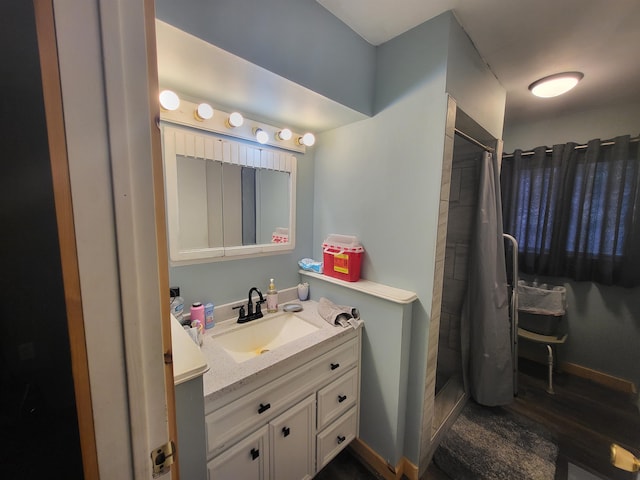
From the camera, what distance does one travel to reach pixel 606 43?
131cm

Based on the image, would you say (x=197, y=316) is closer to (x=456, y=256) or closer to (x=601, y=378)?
(x=456, y=256)

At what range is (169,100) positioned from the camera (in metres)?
1.09

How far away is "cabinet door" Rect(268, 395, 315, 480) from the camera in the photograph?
1.10 metres

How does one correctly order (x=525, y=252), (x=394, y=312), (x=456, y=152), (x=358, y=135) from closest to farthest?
(x=394, y=312), (x=358, y=135), (x=456, y=152), (x=525, y=252)

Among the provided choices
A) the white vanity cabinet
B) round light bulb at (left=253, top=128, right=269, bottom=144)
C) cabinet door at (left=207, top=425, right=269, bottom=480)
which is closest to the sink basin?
the white vanity cabinet

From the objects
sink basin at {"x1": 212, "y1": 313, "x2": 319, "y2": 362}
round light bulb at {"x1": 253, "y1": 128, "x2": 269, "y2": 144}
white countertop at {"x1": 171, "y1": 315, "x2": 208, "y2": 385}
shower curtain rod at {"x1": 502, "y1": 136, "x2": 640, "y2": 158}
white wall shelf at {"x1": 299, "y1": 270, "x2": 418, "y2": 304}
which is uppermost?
shower curtain rod at {"x1": 502, "y1": 136, "x2": 640, "y2": 158}

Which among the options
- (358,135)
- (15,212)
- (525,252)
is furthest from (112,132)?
(525,252)

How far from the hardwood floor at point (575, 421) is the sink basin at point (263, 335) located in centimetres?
77

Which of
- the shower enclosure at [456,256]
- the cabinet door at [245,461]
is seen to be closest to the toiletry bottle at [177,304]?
the cabinet door at [245,461]

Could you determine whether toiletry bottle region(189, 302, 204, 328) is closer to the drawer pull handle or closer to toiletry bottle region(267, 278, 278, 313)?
toiletry bottle region(267, 278, 278, 313)

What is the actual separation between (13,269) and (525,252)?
310cm

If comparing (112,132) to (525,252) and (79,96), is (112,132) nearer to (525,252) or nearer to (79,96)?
(79,96)

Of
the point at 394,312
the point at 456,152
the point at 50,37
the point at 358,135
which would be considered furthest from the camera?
the point at 456,152

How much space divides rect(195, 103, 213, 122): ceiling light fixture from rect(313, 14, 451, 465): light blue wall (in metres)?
0.78
